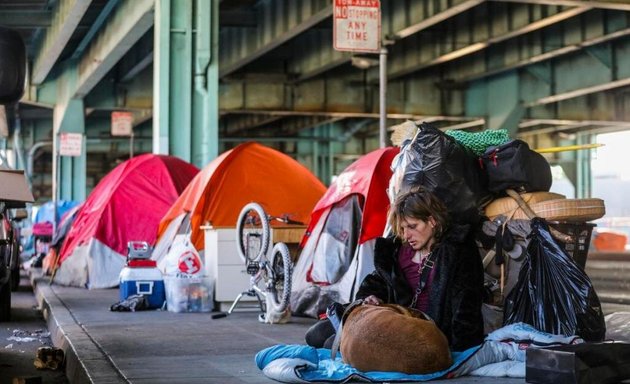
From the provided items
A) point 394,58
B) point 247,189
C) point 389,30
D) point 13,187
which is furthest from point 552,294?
point 394,58

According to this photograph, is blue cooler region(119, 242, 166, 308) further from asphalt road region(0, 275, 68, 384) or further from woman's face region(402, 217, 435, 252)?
woman's face region(402, 217, 435, 252)

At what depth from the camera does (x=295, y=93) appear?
3231 cm

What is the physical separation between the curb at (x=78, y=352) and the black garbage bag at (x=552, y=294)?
2.48m

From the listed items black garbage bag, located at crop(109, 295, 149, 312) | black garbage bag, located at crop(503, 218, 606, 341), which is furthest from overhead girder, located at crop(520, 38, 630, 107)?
black garbage bag, located at crop(503, 218, 606, 341)

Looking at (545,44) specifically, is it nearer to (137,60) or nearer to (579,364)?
(137,60)

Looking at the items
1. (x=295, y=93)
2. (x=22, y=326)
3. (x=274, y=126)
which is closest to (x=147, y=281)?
(x=22, y=326)

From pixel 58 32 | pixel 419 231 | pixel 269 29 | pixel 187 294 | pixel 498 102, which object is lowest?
pixel 187 294

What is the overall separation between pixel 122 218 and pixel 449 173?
10975mm

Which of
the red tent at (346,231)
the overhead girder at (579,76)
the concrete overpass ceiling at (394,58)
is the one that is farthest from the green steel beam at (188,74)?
the overhead girder at (579,76)

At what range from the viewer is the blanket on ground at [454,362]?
6039 millimetres

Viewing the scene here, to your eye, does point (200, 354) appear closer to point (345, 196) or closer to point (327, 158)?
point (345, 196)

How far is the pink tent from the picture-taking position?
17.2m

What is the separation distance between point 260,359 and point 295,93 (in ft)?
85.2

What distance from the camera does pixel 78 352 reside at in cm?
791
